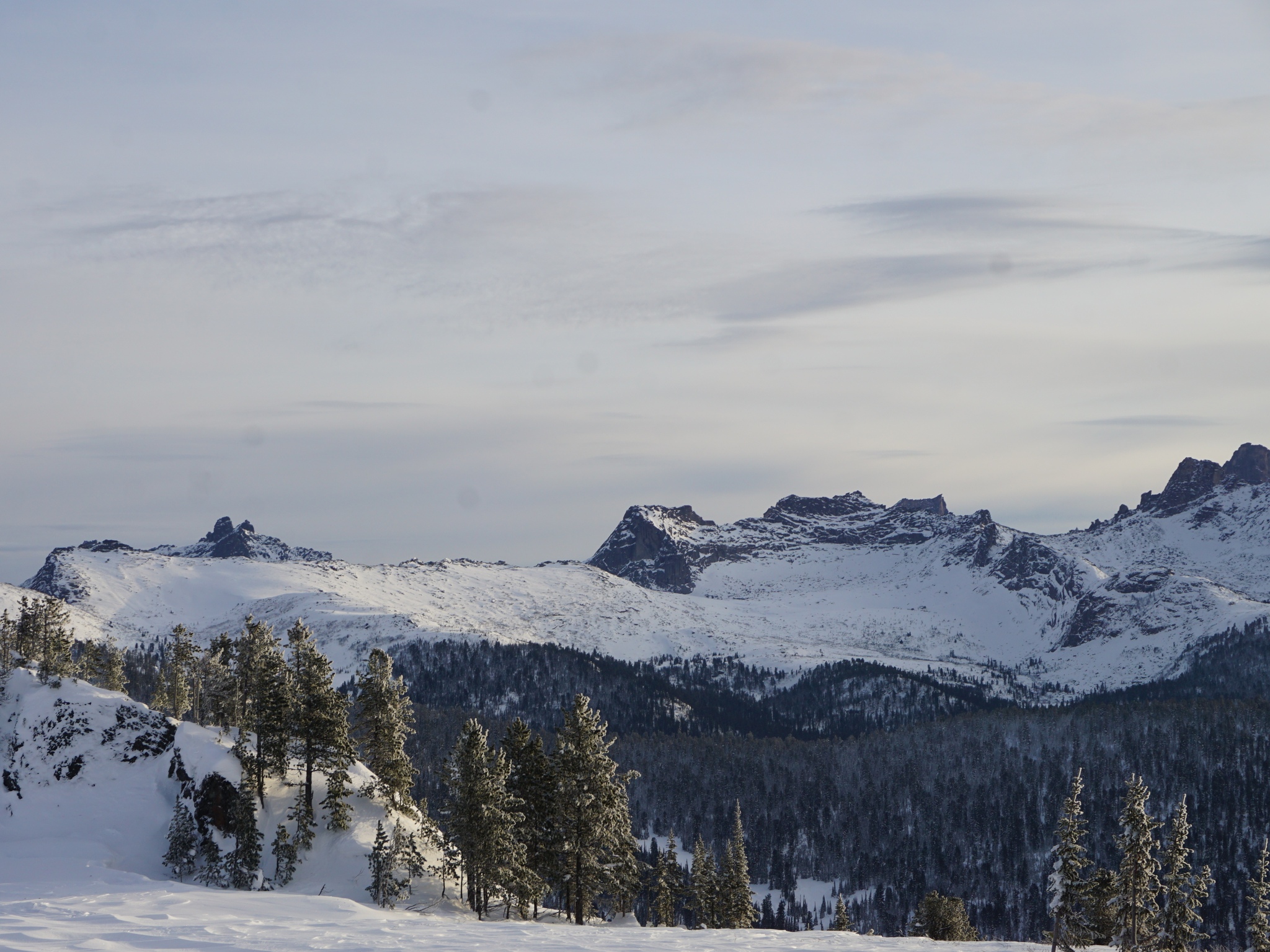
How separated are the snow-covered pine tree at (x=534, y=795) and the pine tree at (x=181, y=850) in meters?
22.4

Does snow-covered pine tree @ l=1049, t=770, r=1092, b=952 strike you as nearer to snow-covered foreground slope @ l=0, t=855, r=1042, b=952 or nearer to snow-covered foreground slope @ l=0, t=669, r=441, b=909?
snow-covered foreground slope @ l=0, t=855, r=1042, b=952

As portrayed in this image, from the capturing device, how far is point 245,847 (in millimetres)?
75562

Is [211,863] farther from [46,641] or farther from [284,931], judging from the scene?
[46,641]

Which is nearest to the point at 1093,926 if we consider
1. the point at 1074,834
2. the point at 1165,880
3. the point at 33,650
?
the point at 1165,880

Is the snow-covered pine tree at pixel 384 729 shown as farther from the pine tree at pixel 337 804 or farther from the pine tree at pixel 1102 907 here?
the pine tree at pixel 1102 907

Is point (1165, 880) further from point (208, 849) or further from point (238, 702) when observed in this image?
point (238, 702)

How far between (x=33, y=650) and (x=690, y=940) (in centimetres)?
10035

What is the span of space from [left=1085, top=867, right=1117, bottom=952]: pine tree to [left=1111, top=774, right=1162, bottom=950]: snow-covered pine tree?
2324mm

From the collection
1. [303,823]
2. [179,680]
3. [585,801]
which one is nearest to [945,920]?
[585,801]

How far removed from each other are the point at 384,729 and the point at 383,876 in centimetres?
1283

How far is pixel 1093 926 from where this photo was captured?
245 feet

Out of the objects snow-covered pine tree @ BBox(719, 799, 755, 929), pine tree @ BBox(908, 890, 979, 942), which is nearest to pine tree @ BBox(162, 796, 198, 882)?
snow-covered pine tree @ BBox(719, 799, 755, 929)

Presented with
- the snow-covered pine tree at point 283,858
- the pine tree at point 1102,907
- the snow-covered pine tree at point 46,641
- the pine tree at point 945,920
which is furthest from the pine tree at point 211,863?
the pine tree at point 945,920

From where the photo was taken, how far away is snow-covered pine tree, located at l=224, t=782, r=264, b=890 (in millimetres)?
74375
